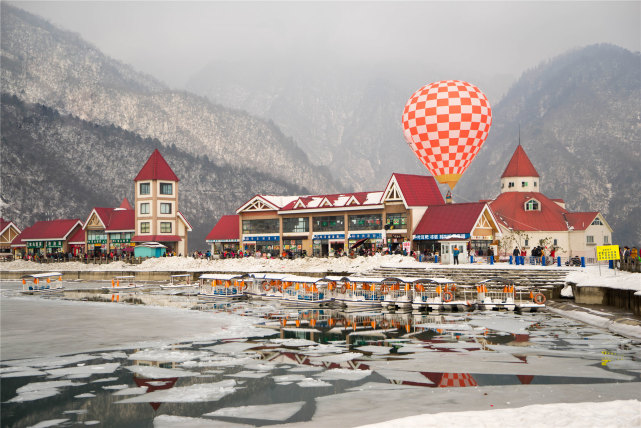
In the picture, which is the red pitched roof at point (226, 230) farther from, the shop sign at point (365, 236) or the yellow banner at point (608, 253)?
the yellow banner at point (608, 253)

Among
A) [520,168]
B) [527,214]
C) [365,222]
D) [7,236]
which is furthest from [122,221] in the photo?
[520,168]

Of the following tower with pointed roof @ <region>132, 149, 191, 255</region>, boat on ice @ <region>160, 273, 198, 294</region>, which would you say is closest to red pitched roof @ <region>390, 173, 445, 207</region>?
boat on ice @ <region>160, 273, 198, 294</region>

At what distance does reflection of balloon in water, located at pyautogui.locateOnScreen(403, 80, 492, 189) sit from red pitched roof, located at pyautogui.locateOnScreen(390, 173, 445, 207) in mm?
21360

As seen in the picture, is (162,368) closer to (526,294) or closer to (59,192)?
(526,294)

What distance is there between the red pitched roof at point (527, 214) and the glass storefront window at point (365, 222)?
26.2m

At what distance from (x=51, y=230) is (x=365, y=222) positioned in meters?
65.6

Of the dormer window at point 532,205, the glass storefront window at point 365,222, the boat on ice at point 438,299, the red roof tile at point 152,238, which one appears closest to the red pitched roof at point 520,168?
the dormer window at point 532,205

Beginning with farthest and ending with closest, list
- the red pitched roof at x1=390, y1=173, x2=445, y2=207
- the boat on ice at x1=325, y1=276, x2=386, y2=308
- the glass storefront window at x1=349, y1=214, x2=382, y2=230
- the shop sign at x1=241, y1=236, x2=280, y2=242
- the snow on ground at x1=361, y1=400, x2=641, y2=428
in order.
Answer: the shop sign at x1=241, y1=236, x2=280, y2=242, the glass storefront window at x1=349, y1=214, x2=382, y2=230, the red pitched roof at x1=390, y1=173, x2=445, y2=207, the boat on ice at x1=325, y1=276, x2=386, y2=308, the snow on ground at x1=361, y1=400, x2=641, y2=428

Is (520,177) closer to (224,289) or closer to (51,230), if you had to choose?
(224,289)

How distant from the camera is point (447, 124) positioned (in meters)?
53.8

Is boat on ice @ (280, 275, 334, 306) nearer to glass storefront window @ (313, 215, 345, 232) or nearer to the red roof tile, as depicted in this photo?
glass storefront window @ (313, 215, 345, 232)

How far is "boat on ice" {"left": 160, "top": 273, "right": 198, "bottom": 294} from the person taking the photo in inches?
2494

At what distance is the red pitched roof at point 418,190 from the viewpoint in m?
78.9

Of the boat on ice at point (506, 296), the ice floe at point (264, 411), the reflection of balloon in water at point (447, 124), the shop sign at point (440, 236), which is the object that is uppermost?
the reflection of balloon in water at point (447, 124)
